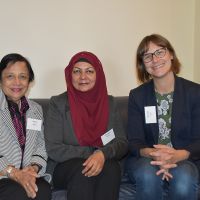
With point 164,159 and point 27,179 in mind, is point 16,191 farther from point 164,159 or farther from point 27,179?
point 164,159

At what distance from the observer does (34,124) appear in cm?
225

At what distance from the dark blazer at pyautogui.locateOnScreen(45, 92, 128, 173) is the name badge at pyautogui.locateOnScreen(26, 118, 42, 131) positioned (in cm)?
5

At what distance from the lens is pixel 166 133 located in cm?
226

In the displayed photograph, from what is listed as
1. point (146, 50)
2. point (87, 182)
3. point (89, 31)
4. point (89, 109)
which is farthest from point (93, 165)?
point (89, 31)

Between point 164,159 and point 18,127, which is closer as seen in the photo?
point 164,159

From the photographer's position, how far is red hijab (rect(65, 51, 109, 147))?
2.31 metres

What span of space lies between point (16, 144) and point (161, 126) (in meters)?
0.99

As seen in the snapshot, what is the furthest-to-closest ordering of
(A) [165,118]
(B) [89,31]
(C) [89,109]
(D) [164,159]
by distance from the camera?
(B) [89,31], (C) [89,109], (A) [165,118], (D) [164,159]

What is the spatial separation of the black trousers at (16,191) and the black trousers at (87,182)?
13 cm

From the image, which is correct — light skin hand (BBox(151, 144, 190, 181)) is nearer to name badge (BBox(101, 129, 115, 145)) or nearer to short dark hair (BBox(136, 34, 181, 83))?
name badge (BBox(101, 129, 115, 145))

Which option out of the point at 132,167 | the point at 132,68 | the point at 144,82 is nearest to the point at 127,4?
the point at 132,68

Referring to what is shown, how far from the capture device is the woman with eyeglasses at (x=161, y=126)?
1.92 meters

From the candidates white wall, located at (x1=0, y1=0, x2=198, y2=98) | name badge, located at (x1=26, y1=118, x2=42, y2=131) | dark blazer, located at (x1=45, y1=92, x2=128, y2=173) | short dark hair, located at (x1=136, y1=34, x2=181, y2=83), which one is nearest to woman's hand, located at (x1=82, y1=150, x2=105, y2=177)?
dark blazer, located at (x1=45, y1=92, x2=128, y2=173)

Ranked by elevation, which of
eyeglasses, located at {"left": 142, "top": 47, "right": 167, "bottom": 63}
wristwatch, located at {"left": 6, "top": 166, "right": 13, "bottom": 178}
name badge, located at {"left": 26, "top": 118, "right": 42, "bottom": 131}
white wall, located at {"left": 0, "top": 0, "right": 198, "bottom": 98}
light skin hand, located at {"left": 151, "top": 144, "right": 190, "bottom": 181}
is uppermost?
white wall, located at {"left": 0, "top": 0, "right": 198, "bottom": 98}
